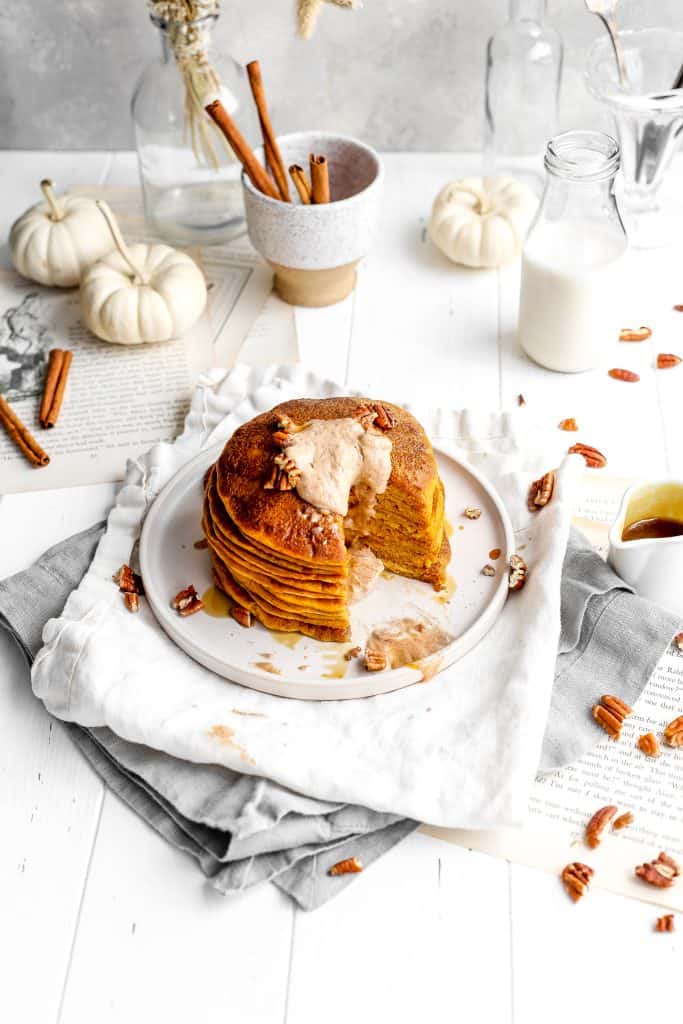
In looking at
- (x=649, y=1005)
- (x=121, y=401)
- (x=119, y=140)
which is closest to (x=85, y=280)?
(x=121, y=401)

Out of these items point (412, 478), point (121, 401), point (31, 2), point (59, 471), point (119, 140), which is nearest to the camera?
point (412, 478)

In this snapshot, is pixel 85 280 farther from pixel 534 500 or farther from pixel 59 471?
pixel 534 500

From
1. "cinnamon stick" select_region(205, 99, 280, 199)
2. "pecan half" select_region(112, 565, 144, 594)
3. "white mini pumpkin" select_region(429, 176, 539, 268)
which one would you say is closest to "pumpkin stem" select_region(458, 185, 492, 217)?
"white mini pumpkin" select_region(429, 176, 539, 268)

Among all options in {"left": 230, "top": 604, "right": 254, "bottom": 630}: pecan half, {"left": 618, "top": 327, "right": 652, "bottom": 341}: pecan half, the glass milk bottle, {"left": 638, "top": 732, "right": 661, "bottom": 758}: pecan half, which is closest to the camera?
{"left": 638, "top": 732, "right": 661, "bottom": 758}: pecan half

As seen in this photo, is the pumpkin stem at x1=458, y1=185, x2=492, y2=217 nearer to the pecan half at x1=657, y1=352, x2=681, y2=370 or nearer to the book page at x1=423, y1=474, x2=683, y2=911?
the pecan half at x1=657, y1=352, x2=681, y2=370

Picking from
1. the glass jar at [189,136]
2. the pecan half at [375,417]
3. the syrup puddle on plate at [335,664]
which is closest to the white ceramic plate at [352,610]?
the syrup puddle on plate at [335,664]
